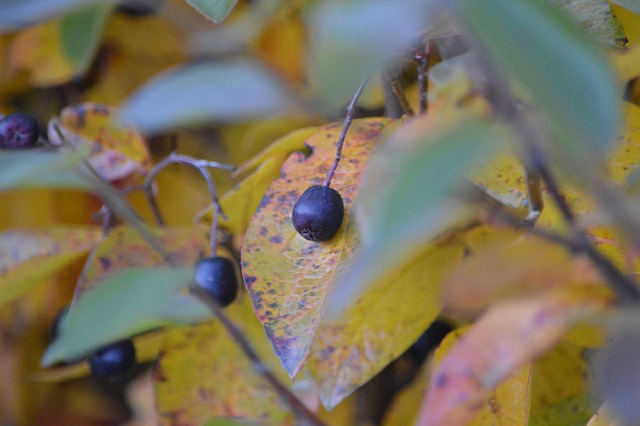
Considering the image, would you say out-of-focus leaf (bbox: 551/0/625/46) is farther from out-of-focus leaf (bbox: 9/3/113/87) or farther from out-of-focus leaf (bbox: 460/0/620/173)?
out-of-focus leaf (bbox: 9/3/113/87)

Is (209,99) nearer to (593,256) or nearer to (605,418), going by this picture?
(593,256)

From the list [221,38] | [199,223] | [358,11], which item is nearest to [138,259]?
[199,223]

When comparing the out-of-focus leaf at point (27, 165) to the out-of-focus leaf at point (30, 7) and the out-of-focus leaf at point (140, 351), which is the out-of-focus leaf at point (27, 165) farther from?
the out-of-focus leaf at point (140, 351)

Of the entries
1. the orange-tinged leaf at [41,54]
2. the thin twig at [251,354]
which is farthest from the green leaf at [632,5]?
the orange-tinged leaf at [41,54]

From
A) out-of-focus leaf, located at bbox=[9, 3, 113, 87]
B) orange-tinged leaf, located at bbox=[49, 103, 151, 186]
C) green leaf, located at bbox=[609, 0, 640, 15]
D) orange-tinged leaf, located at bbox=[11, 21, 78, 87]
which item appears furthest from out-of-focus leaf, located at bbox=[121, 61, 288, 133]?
orange-tinged leaf, located at bbox=[11, 21, 78, 87]

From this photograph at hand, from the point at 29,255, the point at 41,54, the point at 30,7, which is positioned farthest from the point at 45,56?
the point at 30,7

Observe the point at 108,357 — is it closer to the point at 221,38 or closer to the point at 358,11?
the point at 221,38
